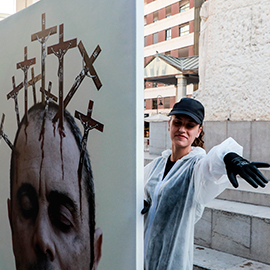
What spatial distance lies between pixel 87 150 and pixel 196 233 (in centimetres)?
229

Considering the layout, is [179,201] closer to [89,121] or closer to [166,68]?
[89,121]

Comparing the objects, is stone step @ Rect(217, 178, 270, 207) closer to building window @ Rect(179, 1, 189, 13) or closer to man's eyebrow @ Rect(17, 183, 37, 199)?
man's eyebrow @ Rect(17, 183, 37, 199)

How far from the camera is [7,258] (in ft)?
7.36

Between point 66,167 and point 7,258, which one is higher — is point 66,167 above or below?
above

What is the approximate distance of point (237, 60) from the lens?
5754mm

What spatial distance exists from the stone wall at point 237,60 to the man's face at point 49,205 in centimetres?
437

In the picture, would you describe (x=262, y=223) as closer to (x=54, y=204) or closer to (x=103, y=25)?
(x=54, y=204)

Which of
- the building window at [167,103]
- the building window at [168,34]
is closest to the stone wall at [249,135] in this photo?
the building window at [167,103]

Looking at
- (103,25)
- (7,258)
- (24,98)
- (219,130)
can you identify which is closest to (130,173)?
(103,25)

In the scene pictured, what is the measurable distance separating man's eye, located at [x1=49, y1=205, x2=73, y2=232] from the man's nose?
0.05 metres

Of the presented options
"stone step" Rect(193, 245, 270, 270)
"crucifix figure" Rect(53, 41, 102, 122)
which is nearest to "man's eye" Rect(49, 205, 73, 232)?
"crucifix figure" Rect(53, 41, 102, 122)

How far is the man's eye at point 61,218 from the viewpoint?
1752 mm

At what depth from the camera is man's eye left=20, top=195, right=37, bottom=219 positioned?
1981 millimetres

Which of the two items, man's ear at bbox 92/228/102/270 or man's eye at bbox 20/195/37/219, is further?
man's eye at bbox 20/195/37/219
